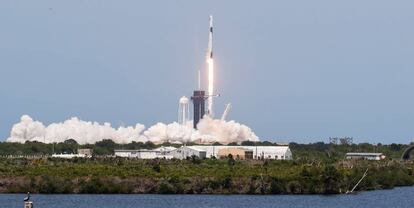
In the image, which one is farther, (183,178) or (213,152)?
(213,152)

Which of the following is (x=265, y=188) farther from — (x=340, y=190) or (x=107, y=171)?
(x=107, y=171)

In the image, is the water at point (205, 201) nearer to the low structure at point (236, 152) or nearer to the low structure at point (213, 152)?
the low structure at point (213, 152)

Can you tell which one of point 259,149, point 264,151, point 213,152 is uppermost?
point 259,149

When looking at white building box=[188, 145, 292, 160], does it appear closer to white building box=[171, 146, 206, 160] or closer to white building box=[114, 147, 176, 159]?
white building box=[171, 146, 206, 160]

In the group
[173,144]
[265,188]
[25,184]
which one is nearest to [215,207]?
[265,188]

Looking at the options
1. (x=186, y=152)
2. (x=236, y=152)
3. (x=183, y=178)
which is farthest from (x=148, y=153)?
(x=183, y=178)

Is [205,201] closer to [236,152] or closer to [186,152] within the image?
Result: [186,152]

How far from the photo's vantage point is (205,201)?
98750 mm

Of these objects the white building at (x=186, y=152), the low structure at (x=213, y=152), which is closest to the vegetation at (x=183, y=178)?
the white building at (x=186, y=152)

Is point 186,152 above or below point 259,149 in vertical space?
below

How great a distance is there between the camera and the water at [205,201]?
308ft

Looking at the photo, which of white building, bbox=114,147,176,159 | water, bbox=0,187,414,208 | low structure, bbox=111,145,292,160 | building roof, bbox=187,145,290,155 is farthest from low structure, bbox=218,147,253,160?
water, bbox=0,187,414,208

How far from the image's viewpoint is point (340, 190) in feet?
365

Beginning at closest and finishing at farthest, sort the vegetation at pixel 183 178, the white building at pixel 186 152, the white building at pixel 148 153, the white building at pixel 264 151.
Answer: the vegetation at pixel 183 178 < the white building at pixel 186 152 < the white building at pixel 148 153 < the white building at pixel 264 151
